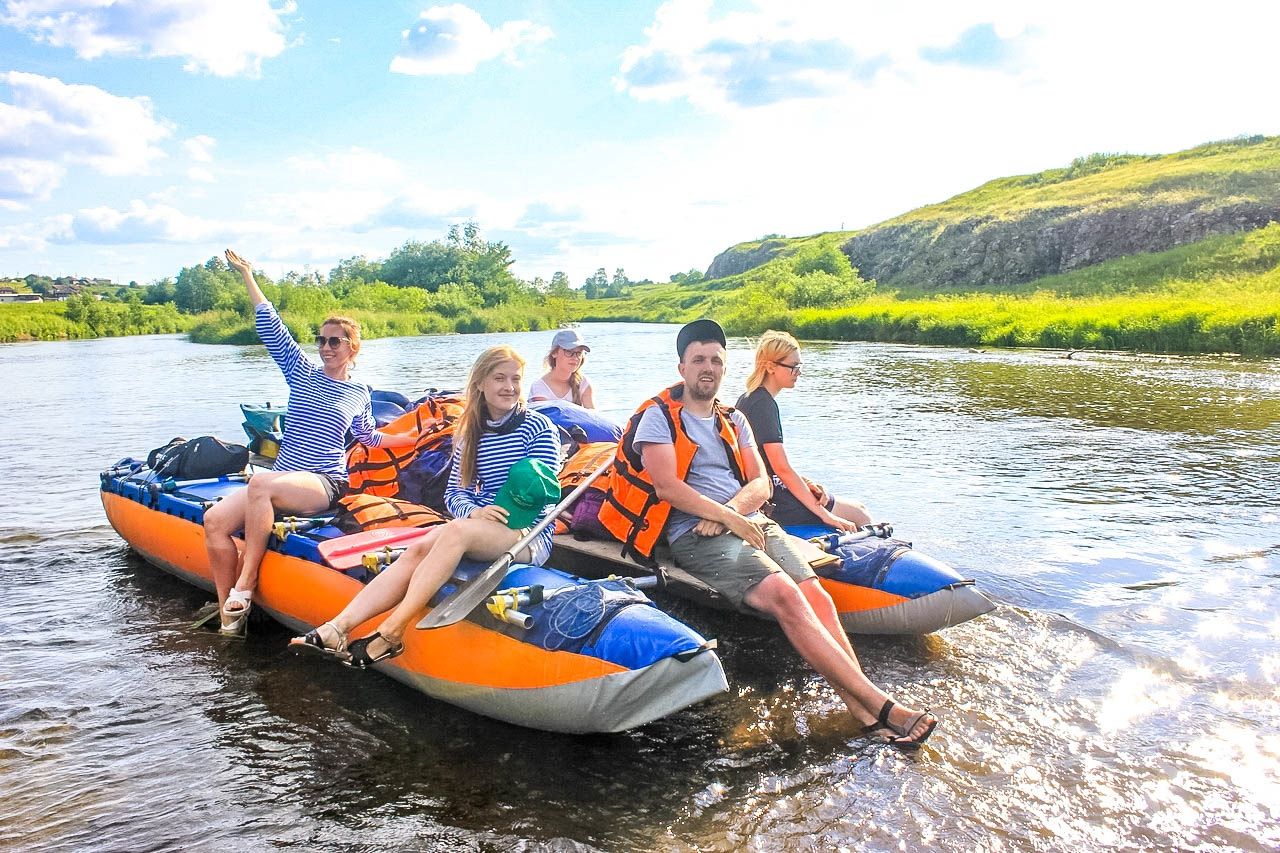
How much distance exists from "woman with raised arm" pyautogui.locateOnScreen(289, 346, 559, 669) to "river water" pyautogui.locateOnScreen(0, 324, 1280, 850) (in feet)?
1.81

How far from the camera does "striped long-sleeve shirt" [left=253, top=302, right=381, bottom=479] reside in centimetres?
563

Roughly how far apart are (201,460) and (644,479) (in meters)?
3.77

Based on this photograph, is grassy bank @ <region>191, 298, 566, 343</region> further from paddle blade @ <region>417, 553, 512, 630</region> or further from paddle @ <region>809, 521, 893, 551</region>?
paddle blade @ <region>417, 553, 512, 630</region>

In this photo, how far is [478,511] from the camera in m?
4.33

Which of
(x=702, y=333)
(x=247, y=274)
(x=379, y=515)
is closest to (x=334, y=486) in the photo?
(x=379, y=515)

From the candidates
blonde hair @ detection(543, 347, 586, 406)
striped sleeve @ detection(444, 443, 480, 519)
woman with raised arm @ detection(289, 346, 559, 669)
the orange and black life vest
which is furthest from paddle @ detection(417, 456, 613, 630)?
blonde hair @ detection(543, 347, 586, 406)

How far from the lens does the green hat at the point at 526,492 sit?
4.20m

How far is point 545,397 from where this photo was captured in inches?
274

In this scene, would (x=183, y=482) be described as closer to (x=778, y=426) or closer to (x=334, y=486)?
(x=334, y=486)

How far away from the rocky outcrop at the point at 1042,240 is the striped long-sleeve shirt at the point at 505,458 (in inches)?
1653

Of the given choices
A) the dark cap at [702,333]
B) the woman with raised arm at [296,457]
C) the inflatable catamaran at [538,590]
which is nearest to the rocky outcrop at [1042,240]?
the inflatable catamaran at [538,590]

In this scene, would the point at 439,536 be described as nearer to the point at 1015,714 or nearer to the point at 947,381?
the point at 1015,714

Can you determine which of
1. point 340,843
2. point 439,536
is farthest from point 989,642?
point 340,843

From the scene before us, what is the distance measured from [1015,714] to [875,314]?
33679 mm
